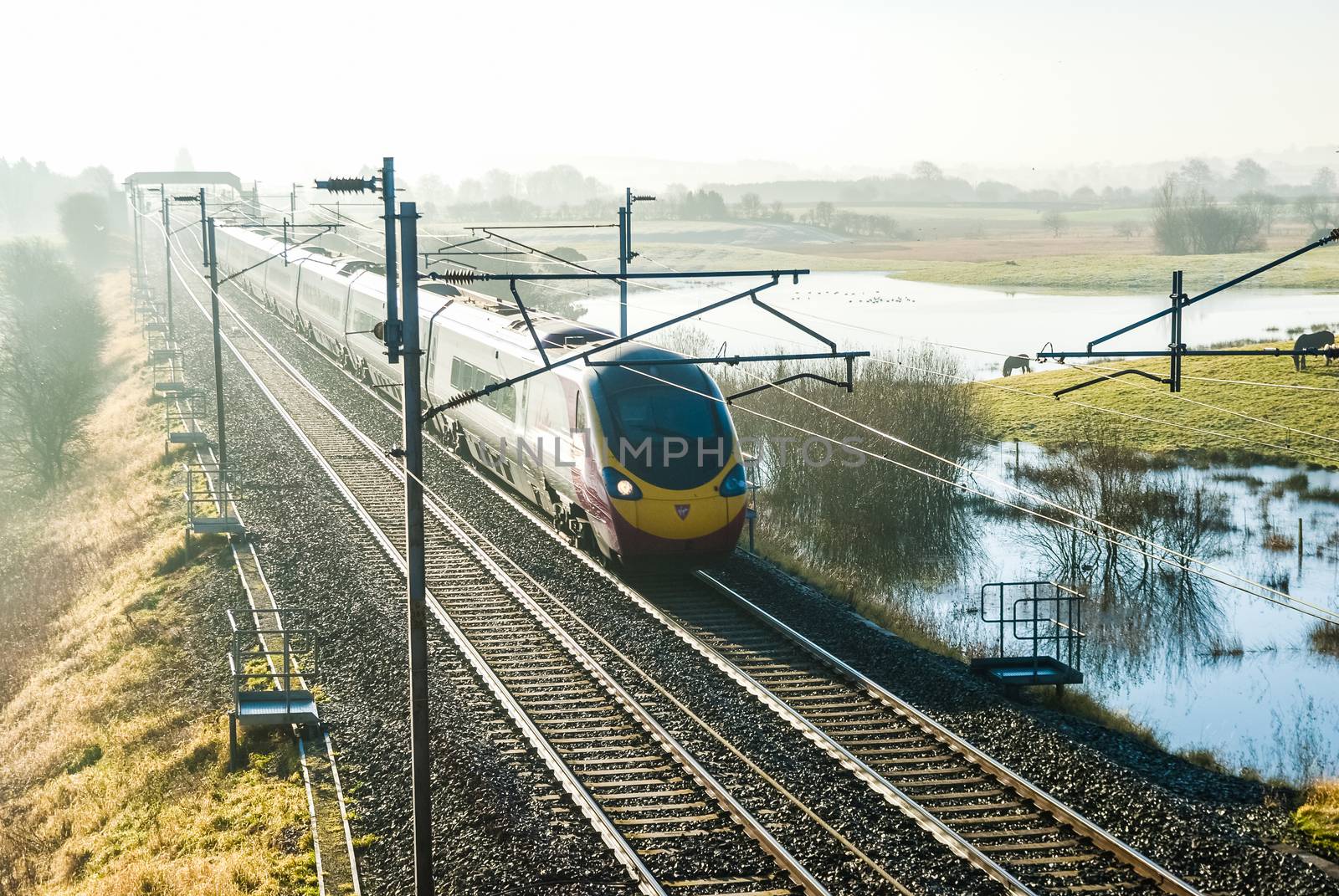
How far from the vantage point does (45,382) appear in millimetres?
50812

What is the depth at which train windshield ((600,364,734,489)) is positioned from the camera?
18.6m

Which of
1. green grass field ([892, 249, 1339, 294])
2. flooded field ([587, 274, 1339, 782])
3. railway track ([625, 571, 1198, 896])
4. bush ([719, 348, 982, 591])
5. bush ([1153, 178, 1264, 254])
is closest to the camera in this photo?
railway track ([625, 571, 1198, 896])

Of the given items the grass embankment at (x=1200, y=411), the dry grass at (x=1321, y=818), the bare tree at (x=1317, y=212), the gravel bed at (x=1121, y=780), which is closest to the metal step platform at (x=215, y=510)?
the gravel bed at (x=1121, y=780)

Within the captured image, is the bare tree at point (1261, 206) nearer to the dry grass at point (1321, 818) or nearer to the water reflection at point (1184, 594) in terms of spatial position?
the water reflection at point (1184, 594)

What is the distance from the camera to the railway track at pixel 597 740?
11.2 meters

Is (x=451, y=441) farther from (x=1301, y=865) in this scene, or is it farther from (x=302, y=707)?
(x=1301, y=865)

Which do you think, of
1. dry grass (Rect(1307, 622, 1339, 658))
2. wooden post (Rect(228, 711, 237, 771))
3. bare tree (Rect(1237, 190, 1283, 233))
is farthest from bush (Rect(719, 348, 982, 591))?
bare tree (Rect(1237, 190, 1283, 233))

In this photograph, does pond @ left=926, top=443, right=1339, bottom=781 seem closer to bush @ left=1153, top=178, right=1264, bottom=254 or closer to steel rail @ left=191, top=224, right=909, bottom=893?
steel rail @ left=191, top=224, right=909, bottom=893

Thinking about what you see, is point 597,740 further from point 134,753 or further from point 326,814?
point 134,753

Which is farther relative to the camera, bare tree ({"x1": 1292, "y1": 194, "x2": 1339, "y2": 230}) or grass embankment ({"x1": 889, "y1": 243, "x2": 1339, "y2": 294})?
bare tree ({"x1": 1292, "y1": 194, "x2": 1339, "y2": 230})

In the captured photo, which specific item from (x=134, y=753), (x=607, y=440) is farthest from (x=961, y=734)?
(x=134, y=753)

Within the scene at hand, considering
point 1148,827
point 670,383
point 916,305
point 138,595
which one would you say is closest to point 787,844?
point 1148,827

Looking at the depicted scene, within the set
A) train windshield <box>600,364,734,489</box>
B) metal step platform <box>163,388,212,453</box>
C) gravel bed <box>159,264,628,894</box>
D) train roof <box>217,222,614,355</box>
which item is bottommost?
gravel bed <box>159,264,628,894</box>

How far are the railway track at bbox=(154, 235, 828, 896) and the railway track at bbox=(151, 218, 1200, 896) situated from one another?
4.31ft
